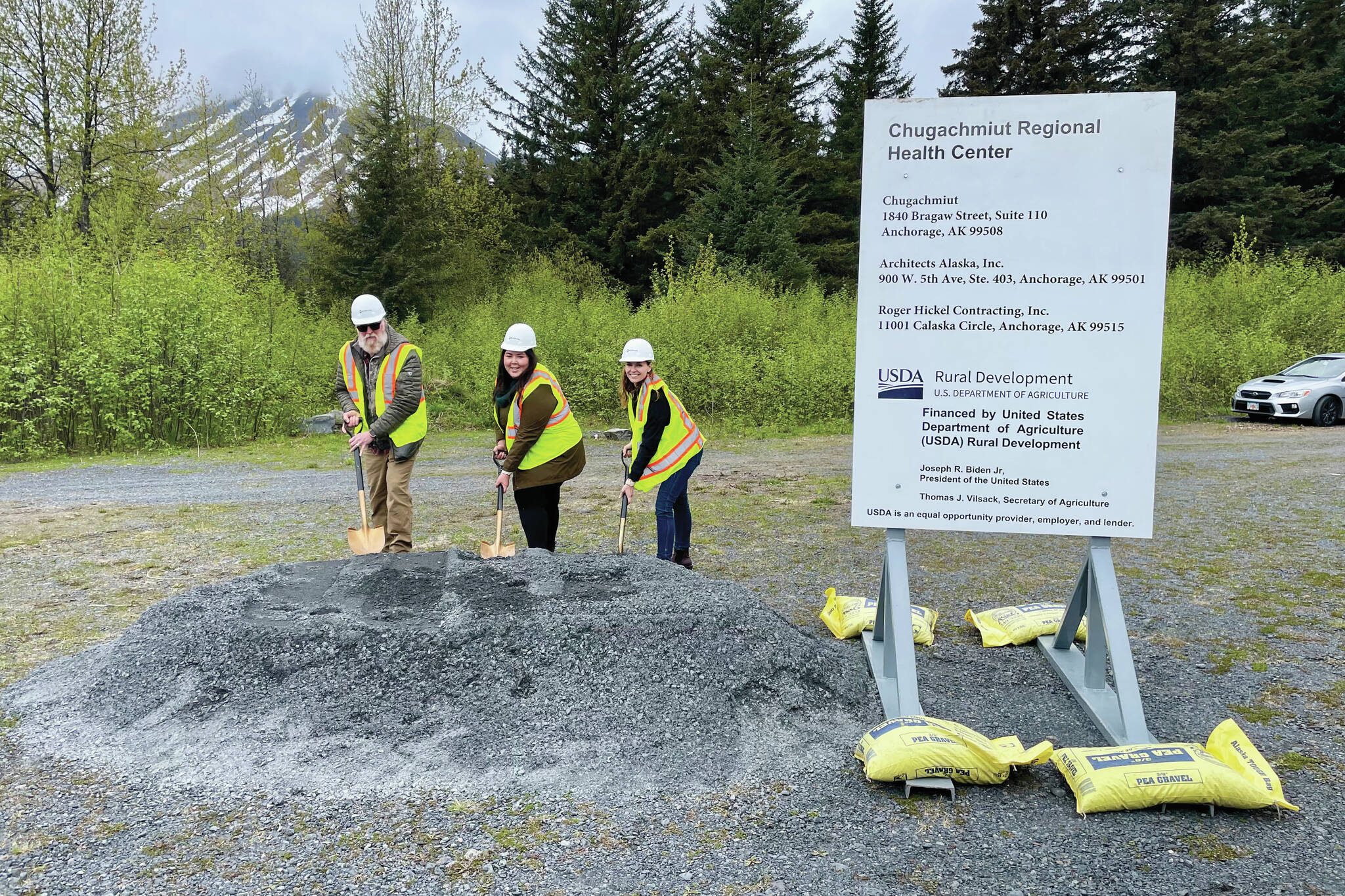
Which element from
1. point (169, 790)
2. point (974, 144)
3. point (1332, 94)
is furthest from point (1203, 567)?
point (1332, 94)

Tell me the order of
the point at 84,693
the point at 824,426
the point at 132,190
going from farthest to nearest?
1. the point at 132,190
2. the point at 824,426
3. the point at 84,693

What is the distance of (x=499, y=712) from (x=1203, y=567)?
19.2 ft

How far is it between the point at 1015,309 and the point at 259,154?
47.4 metres

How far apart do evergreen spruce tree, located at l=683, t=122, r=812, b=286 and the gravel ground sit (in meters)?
22.2

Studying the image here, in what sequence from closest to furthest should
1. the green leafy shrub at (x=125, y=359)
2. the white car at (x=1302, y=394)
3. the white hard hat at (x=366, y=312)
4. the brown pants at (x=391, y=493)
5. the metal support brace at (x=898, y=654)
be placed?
the metal support brace at (x=898, y=654), the white hard hat at (x=366, y=312), the brown pants at (x=391, y=493), the green leafy shrub at (x=125, y=359), the white car at (x=1302, y=394)

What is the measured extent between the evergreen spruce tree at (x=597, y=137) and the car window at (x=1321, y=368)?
19.5m

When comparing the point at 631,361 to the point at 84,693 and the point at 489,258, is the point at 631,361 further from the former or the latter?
the point at 489,258

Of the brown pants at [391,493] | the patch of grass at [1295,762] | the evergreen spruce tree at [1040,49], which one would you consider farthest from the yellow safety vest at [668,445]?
the evergreen spruce tree at [1040,49]

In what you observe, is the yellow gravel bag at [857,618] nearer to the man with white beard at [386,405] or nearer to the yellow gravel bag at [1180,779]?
the yellow gravel bag at [1180,779]

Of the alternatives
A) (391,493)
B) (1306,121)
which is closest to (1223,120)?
(1306,121)

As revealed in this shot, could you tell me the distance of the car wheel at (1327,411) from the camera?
16953 millimetres

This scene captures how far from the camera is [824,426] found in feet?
55.7

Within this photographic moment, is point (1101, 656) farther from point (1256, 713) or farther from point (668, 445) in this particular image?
point (668, 445)

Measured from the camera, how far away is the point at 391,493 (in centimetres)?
596
